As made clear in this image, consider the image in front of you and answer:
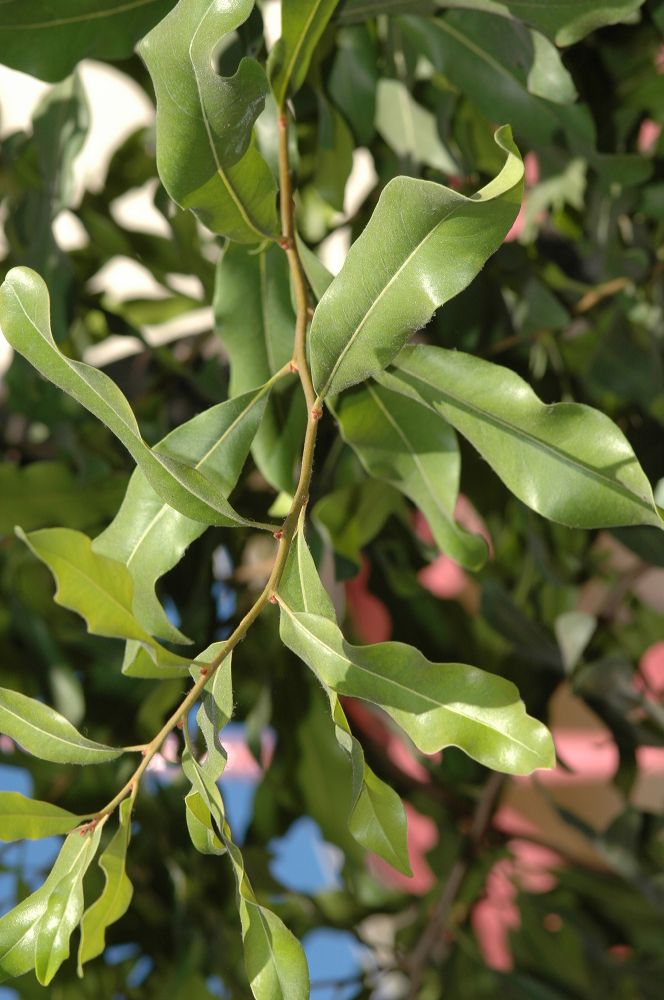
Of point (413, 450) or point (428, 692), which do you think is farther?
point (413, 450)

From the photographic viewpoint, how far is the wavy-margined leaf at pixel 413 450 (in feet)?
1.27

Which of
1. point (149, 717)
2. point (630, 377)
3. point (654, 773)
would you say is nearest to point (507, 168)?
point (630, 377)

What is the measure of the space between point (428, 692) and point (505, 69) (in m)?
0.28

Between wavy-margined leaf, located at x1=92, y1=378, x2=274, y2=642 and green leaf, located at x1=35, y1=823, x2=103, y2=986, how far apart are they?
8cm

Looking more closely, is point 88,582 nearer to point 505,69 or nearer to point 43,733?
point 43,733

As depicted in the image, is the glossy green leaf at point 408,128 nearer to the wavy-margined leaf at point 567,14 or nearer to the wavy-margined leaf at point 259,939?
the wavy-margined leaf at point 567,14

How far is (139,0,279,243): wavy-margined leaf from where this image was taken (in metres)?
0.27

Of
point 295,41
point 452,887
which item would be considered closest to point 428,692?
point 295,41

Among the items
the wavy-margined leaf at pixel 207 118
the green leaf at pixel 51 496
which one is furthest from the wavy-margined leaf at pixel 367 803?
the green leaf at pixel 51 496

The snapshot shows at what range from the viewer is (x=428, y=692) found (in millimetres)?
277

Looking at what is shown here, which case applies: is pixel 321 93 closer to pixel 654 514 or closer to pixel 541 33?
pixel 541 33

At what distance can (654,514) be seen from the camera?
29 cm

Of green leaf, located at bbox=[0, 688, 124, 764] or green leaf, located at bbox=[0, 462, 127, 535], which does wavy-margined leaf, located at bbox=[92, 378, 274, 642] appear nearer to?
green leaf, located at bbox=[0, 688, 124, 764]

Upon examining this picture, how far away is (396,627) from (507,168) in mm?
486
